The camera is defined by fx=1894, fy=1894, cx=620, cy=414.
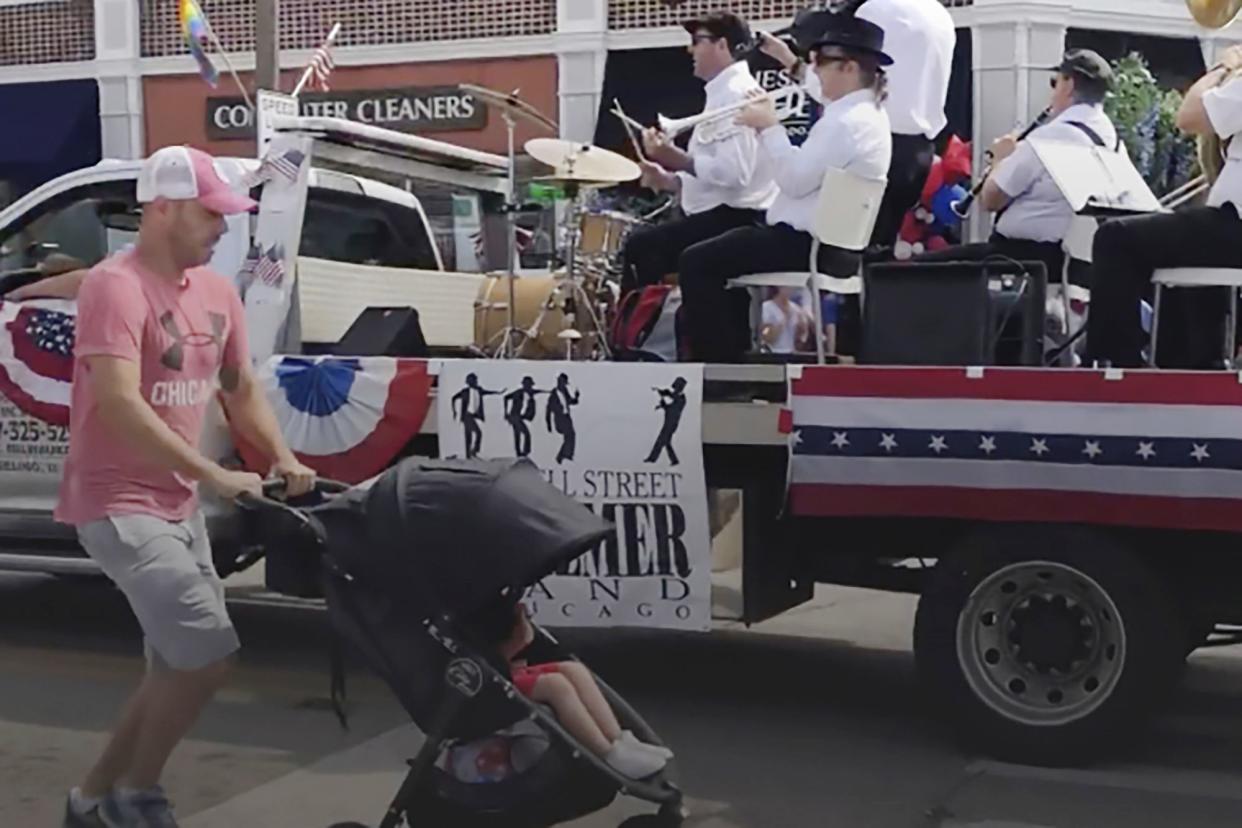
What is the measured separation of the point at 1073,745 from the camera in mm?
5957

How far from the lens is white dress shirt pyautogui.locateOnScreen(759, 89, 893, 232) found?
683cm

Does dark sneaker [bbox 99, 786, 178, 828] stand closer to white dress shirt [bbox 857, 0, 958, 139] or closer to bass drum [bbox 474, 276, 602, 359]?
bass drum [bbox 474, 276, 602, 359]

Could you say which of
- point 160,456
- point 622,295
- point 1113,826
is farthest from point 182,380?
point 622,295

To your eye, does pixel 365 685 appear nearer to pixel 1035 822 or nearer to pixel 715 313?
pixel 715 313

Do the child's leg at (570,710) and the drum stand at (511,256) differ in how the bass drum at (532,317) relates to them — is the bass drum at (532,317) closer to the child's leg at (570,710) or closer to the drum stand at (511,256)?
the drum stand at (511,256)

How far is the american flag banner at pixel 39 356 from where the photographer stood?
24.7 ft

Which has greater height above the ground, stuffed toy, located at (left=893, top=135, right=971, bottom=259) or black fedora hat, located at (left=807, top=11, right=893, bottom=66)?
black fedora hat, located at (left=807, top=11, right=893, bottom=66)

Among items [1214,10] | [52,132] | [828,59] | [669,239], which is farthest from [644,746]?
[52,132]

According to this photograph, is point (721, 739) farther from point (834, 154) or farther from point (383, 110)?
point (383, 110)

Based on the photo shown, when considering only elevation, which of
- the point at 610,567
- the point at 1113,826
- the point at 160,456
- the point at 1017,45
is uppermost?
the point at 1017,45

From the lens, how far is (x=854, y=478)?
19.9 ft

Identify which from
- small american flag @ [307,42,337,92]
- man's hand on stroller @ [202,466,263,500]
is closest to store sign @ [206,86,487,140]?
small american flag @ [307,42,337,92]

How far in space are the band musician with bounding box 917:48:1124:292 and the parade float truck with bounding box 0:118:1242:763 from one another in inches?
47.3

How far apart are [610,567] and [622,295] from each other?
6.53 ft
